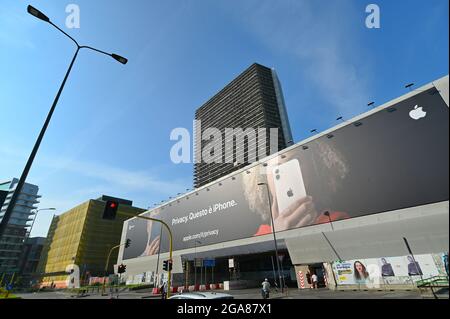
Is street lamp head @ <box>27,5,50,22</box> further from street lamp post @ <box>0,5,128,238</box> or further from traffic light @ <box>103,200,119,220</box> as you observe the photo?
traffic light @ <box>103,200,119,220</box>

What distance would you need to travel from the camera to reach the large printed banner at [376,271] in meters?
19.8

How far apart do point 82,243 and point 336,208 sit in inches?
3952

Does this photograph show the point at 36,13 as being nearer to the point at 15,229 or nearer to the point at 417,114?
the point at 417,114

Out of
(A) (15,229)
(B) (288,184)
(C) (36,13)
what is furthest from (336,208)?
(A) (15,229)

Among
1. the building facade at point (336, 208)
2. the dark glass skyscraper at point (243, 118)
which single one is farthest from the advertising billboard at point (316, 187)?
the dark glass skyscraper at point (243, 118)

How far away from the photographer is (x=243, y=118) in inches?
5723

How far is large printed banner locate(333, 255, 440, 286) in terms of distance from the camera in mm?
19812

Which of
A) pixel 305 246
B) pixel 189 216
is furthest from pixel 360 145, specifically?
pixel 189 216

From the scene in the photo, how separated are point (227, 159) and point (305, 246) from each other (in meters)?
107

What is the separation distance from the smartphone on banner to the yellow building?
81257mm

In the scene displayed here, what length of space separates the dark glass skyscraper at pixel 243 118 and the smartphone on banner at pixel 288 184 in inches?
3159

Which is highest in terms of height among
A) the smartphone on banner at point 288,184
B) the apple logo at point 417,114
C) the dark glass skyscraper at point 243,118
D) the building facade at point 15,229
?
the dark glass skyscraper at point 243,118

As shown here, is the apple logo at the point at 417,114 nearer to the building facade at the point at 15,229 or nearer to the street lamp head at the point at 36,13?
the street lamp head at the point at 36,13
